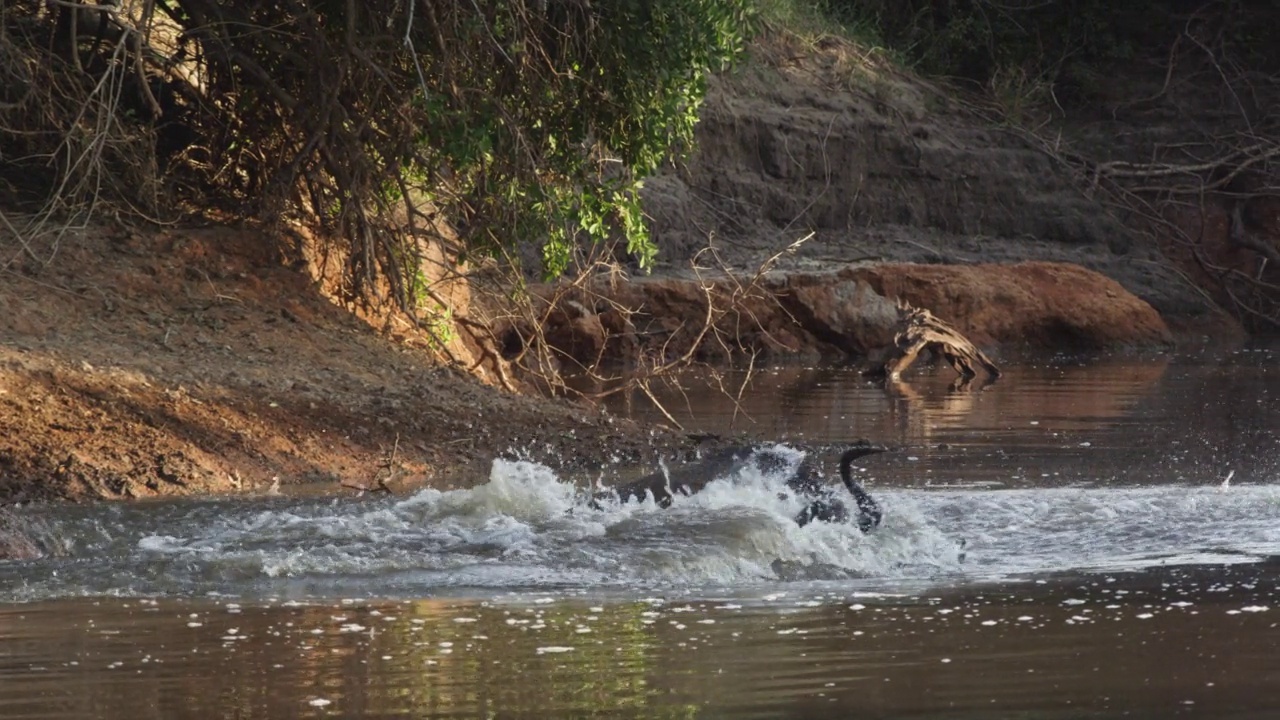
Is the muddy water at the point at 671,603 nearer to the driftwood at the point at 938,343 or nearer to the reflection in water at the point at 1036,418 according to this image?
the reflection in water at the point at 1036,418

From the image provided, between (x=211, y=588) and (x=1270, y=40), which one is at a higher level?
(x=1270, y=40)

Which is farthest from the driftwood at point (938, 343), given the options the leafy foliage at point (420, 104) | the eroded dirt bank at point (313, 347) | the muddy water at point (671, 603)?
the muddy water at point (671, 603)

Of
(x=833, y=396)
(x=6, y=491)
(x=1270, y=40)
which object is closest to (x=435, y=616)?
(x=6, y=491)

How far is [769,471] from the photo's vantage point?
324 inches

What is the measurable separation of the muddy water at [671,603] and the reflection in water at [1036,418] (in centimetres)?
18

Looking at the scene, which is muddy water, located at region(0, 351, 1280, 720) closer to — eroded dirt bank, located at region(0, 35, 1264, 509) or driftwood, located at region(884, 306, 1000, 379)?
eroded dirt bank, located at region(0, 35, 1264, 509)

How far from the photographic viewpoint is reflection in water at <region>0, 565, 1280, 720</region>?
15.0ft

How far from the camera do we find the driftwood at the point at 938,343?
1792cm

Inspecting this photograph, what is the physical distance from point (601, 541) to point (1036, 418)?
6.94 meters

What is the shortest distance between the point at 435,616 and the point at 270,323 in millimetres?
5930

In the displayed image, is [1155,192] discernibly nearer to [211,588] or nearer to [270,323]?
[270,323]

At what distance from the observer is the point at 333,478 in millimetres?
9609

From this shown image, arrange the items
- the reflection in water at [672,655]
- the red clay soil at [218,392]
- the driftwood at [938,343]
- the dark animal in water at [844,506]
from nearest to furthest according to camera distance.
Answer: the reflection in water at [672,655]
the dark animal in water at [844,506]
the red clay soil at [218,392]
the driftwood at [938,343]

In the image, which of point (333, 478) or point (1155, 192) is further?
point (1155, 192)
